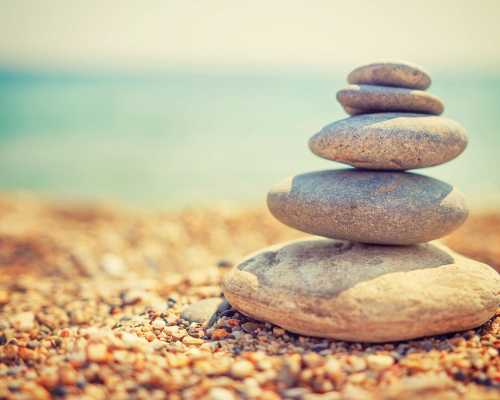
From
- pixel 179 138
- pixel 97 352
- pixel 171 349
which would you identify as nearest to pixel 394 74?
pixel 171 349

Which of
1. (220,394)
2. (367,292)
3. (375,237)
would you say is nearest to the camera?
(220,394)

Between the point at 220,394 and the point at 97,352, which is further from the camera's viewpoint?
the point at 97,352

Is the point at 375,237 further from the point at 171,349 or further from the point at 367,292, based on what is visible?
the point at 171,349

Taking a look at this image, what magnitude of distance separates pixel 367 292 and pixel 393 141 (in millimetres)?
1369

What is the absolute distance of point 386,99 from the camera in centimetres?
427

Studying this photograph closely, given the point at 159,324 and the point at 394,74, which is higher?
the point at 394,74

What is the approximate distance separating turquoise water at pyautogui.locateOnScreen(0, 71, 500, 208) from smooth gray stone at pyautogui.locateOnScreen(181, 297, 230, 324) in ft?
27.0

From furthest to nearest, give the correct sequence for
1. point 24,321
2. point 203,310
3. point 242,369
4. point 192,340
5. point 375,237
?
point 24,321
point 203,310
point 375,237
point 192,340
point 242,369

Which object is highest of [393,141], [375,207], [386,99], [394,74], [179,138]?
[394,74]

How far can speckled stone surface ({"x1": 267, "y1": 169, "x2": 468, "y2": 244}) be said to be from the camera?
3.95 m

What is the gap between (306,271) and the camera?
3971 millimetres

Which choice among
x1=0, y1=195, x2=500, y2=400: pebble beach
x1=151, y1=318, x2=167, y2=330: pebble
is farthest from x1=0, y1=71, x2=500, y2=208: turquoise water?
x1=151, y1=318, x2=167, y2=330: pebble

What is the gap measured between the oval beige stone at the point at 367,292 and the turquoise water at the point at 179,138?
887 cm

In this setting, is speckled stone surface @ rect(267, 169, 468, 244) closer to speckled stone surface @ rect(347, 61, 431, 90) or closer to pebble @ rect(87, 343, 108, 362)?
speckled stone surface @ rect(347, 61, 431, 90)
